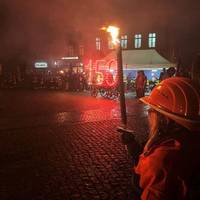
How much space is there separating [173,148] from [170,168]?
89mm

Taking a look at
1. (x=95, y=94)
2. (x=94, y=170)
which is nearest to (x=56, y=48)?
(x=95, y=94)

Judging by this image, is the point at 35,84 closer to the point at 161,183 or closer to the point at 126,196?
the point at 126,196

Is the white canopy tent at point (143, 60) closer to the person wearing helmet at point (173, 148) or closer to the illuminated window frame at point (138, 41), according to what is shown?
the illuminated window frame at point (138, 41)

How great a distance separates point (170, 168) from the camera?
1.38m

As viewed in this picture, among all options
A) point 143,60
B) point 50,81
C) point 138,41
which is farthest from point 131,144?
point 138,41

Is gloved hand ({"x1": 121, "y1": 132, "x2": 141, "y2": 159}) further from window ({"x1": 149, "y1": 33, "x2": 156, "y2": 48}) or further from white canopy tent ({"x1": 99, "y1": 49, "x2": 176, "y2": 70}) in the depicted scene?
window ({"x1": 149, "y1": 33, "x2": 156, "y2": 48})

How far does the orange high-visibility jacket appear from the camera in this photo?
1.38m

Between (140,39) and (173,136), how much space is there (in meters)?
36.0

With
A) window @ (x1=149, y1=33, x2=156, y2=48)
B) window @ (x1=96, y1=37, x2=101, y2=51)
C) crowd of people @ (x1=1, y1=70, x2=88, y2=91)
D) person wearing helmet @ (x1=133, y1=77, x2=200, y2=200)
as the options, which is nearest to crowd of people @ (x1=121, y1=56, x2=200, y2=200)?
person wearing helmet @ (x1=133, y1=77, x2=200, y2=200)

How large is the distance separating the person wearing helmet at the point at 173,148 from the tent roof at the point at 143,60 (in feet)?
70.0

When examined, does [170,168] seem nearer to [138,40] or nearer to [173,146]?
[173,146]

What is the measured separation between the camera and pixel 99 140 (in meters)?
7.75

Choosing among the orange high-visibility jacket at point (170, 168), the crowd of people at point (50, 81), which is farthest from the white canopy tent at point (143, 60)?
the orange high-visibility jacket at point (170, 168)

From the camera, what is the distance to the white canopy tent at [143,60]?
2309 cm
